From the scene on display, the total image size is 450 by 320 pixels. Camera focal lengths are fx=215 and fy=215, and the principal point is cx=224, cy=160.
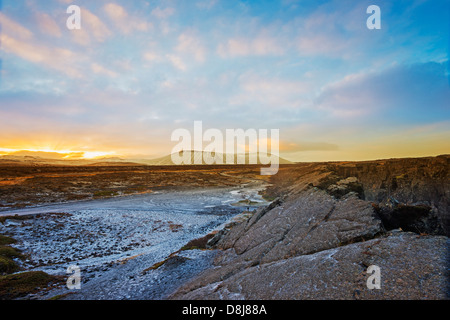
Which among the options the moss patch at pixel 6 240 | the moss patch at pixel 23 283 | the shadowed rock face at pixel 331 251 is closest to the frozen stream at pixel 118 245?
the moss patch at pixel 6 240

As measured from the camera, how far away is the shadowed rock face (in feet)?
22.1

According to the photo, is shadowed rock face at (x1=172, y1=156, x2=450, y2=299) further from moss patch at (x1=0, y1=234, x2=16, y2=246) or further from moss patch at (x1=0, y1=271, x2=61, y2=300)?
moss patch at (x1=0, y1=234, x2=16, y2=246)

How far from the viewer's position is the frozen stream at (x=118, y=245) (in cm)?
1313

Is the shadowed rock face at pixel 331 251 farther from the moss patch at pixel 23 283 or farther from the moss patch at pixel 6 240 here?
the moss patch at pixel 6 240

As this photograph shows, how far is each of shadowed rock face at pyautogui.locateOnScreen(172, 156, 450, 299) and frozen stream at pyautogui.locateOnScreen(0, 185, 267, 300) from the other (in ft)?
9.45

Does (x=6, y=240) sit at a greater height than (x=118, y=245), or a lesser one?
greater

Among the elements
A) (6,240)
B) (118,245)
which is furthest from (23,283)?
(6,240)

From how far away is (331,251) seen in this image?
938 cm

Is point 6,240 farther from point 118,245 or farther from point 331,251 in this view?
point 331,251

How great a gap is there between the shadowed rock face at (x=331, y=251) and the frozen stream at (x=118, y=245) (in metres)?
2.88

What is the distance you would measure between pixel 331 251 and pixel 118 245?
789 inches

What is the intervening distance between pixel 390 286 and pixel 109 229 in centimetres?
2855
